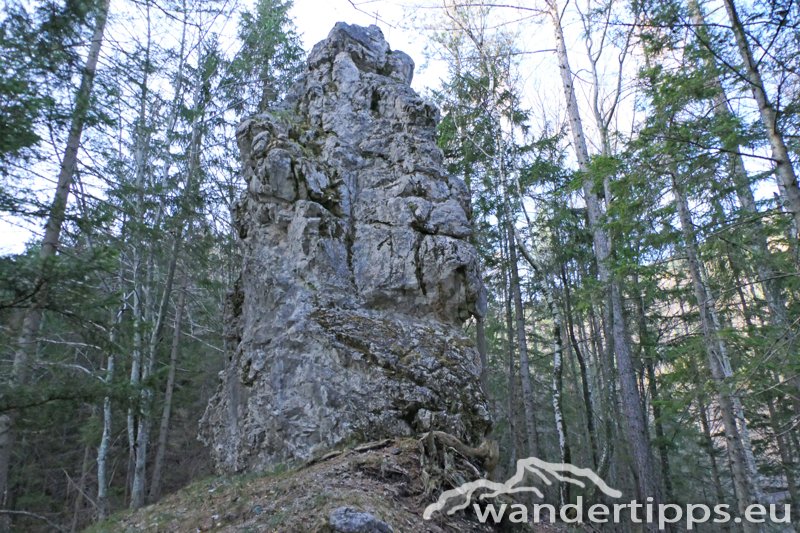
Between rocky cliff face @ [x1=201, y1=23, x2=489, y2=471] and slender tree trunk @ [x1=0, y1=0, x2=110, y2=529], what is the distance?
319cm

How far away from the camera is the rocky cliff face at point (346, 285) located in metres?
7.51

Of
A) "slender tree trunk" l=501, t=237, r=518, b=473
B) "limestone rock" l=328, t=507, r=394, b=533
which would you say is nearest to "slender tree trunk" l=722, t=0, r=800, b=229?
"limestone rock" l=328, t=507, r=394, b=533

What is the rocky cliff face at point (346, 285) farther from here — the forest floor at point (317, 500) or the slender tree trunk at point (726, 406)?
the slender tree trunk at point (726, 406)

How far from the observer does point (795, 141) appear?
593 cm

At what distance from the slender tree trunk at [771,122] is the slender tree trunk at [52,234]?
7028mm

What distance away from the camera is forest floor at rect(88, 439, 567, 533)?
468cm

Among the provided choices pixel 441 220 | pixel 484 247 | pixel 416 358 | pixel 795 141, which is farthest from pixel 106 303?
pixel 484 247

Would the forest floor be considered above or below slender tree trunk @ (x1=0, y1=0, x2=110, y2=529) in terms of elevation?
below

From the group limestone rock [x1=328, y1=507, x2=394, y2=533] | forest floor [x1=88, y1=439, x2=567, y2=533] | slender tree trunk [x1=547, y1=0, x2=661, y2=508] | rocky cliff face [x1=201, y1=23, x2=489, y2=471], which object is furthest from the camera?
slender tree trunk [x1=547, y1=0, x2=661, y2=508]

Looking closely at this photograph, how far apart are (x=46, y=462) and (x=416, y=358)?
50.4 feet

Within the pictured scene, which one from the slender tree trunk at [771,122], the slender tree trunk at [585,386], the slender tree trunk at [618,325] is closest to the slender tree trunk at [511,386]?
the slender tree trunk at [585,386]

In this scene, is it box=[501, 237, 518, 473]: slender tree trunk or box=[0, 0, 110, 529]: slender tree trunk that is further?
box=[501, 237, 518, 473]: slender tree trunk

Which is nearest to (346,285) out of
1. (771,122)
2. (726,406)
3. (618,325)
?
(618,325)

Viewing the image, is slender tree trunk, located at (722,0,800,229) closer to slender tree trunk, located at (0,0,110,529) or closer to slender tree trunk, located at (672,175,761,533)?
slender tree trunk, located at (672,175,761,533)
